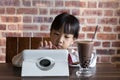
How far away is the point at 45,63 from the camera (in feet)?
4.22

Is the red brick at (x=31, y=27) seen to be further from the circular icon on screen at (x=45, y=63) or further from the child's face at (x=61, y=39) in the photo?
the circular icon on screen at (x=45, y=63)

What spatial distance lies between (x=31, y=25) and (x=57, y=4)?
0.29 metres

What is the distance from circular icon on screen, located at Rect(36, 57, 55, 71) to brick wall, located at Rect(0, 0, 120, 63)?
1243 mm

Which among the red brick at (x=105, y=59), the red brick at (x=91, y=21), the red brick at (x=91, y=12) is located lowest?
the red brick at (x=105, y=59)

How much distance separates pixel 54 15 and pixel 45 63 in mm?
1267

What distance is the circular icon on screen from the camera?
127 cm

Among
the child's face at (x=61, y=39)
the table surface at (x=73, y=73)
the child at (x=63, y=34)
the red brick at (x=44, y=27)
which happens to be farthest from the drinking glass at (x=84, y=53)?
the red brick at (x=44, y=27)

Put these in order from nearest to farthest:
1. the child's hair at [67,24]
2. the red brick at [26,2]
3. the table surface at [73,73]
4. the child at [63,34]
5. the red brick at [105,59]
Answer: the table surface at [73,73], the child at [63,34], the child's hair at [67,24], the red brick at [26,2], the red brick at [105,59]

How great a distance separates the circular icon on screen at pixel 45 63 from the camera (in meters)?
1.27

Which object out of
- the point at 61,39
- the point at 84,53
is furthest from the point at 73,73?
the point at 61,39

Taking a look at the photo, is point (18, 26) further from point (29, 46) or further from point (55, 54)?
point (55, 54)

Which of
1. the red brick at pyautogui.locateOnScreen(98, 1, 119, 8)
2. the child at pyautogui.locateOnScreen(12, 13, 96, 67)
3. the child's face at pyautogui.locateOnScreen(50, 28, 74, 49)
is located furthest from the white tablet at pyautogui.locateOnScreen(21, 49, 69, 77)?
the red brick at pyautogui.locateOnScreen(98, 1, 119, 8)

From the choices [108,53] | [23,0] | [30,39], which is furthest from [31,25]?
[108,53]

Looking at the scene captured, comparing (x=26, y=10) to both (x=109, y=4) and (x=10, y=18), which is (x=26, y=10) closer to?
(x=10, y=18)
